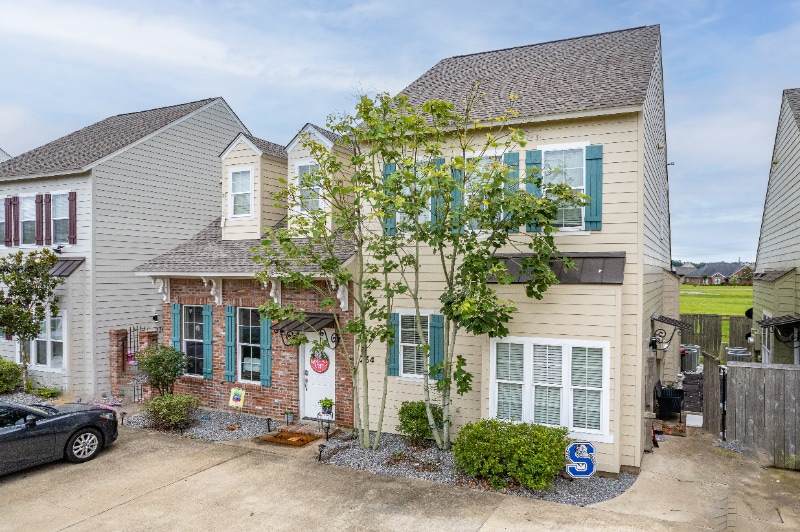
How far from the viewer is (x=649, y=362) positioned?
433 inches

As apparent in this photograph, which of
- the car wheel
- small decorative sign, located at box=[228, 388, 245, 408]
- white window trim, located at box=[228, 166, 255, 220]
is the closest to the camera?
the car wheel

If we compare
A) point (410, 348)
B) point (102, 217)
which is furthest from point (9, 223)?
point (410, 348)

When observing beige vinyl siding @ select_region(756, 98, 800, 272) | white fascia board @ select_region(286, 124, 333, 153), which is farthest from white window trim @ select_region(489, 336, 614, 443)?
beige vinyl siding @ select_region(756, 98, 800, 272)

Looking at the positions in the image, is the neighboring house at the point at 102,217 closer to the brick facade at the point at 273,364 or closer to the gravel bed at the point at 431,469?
the brick facade at the point at 273,364

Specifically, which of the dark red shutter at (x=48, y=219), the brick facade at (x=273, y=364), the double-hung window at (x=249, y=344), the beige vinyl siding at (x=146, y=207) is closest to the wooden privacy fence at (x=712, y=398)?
the brick facade at (x=273, y=364)

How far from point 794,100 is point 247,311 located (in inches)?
613

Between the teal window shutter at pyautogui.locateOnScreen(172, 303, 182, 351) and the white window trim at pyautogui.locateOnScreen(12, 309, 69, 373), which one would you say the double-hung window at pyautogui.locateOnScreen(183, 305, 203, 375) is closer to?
the teal window shutter at pyautogui.locateOnScreen(172, 303, 182, 351)

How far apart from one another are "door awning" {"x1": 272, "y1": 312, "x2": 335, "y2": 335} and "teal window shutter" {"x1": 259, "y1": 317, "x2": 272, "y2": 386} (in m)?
0.74

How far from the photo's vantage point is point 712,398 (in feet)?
35.2

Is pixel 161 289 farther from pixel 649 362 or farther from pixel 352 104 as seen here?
pixel 649 362

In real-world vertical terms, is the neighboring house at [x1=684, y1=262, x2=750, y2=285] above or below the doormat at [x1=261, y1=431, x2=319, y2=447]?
above

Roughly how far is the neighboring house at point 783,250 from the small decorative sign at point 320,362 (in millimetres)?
9778

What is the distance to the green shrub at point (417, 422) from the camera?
10070mm

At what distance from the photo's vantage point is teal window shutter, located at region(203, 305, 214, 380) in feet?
43.1
